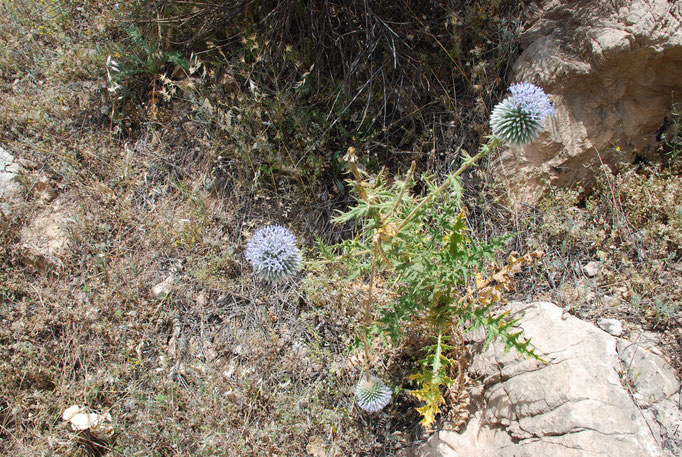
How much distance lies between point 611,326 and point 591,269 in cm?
49

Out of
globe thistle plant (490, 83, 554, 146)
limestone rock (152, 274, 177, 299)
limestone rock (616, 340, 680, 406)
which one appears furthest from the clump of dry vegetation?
globe thistle plant (490, 83, 554, 146)

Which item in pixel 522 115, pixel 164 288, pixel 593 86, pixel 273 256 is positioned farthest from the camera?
pixel 164 288

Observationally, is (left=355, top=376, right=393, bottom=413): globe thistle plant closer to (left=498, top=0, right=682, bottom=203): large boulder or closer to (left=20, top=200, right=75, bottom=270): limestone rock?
(left=498, top=0, right=682, bottom=203): large boulder

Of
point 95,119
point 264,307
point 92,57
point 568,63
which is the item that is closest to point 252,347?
point 264,307

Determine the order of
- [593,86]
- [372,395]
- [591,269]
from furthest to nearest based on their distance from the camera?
[593,86] < [591,269] < [372,395]

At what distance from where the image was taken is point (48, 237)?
4.06 meters

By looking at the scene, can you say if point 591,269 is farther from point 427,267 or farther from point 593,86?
point 427,267

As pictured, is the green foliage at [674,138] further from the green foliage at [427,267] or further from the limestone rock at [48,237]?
the limestone rock at [48,237]

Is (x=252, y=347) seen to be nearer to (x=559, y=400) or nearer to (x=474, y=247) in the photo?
(x=474, y=247)

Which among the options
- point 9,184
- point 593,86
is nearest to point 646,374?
point 593,86

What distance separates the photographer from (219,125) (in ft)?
13.1

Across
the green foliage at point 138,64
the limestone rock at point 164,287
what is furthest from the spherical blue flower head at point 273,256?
the green foliage at point 138,64

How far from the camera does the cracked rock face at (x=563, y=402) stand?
7.40ft

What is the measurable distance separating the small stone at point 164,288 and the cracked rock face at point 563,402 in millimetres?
2380
